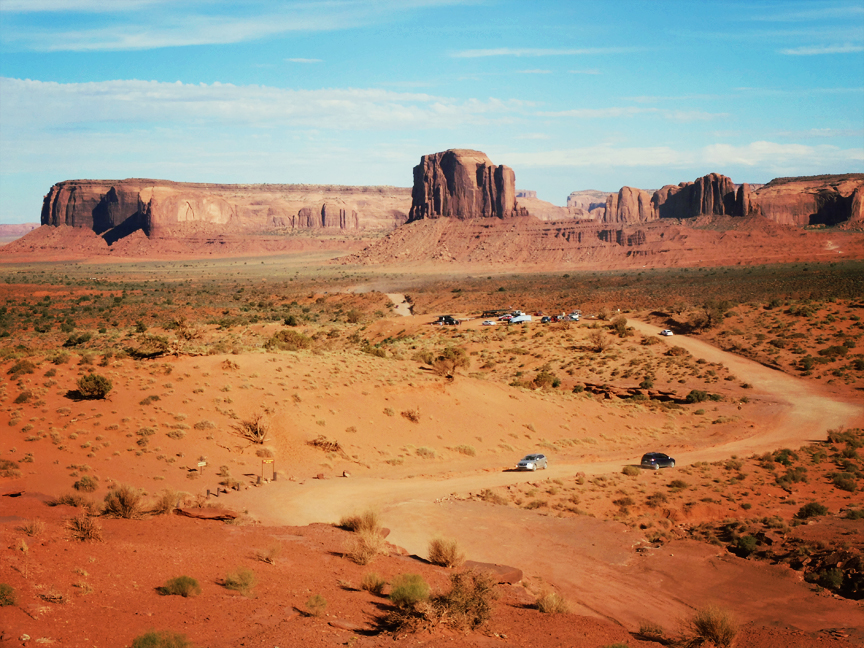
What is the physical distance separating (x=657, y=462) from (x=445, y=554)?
1468 cm

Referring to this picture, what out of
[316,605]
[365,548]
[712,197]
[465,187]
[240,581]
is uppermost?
[465,187]

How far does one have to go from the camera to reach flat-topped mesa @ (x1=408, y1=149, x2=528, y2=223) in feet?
588

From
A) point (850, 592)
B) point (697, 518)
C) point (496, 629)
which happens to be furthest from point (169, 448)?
point (850, 592)

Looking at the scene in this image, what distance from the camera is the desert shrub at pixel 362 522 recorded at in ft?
52.6

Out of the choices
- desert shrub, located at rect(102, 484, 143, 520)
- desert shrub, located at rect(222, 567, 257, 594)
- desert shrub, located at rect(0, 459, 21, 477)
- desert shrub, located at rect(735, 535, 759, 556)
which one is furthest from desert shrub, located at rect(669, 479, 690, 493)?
desert shrub, located at rect(0, 459, 21, 477)

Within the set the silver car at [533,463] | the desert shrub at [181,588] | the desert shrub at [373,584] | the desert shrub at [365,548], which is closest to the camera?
the desert shrub at [181,588]

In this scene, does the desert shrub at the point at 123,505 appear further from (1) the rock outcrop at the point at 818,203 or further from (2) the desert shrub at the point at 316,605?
(1) the rock outcrop at the point at 818,203

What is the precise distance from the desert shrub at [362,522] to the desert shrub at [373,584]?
368cm

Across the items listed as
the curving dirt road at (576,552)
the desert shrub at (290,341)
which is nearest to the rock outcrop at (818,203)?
the desert shrub at (290,341)

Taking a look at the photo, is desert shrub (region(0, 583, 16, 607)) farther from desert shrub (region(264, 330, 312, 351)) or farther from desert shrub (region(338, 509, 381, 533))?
desert shrub (region(264, 330, 312, 351))

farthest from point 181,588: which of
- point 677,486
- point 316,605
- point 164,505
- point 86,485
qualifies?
point 677,486

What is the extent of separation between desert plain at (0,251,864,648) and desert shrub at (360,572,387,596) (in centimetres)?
6

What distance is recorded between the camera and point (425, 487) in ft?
74.7

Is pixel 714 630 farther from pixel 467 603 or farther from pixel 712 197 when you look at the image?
pixel 712 197
